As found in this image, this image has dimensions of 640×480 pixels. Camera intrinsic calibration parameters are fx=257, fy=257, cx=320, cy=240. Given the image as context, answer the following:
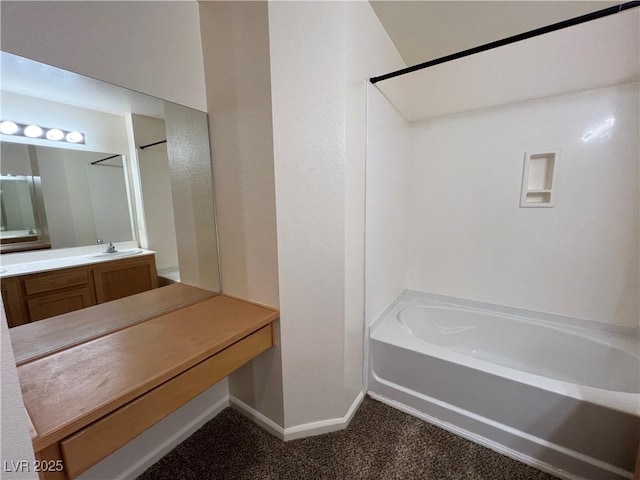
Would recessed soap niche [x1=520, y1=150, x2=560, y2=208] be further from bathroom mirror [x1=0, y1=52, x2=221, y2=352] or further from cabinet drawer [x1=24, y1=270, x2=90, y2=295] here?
cabinet drawer [x1=24, y1=270, x2=90, y2=295]

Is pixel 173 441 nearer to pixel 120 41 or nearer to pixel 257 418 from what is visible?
pixel 257 418

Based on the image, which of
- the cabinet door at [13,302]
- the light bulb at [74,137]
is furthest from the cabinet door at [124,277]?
the light bulb at [74,137]

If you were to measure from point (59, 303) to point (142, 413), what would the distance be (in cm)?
62

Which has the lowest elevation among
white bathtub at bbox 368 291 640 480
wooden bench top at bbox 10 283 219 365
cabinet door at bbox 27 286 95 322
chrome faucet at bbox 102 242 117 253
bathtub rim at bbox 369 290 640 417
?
white bathtub at bbox 368 291 640 480

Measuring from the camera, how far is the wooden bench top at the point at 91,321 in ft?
3.11

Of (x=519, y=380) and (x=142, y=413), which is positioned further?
(x=519, y=380)

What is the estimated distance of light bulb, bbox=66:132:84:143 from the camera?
3.56 ft

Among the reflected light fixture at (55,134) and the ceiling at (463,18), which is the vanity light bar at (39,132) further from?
the ceiling at (463,18)

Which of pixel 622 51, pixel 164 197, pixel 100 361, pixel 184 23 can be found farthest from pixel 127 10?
pixel 622 51

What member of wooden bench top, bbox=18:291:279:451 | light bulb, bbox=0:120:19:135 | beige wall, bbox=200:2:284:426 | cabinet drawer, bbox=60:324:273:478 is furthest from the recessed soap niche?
light bulb, bbox=0:120:19:135

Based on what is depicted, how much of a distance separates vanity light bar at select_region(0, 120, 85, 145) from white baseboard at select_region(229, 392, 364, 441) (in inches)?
64.9

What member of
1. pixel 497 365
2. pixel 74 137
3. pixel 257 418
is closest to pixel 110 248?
pixel 74 137

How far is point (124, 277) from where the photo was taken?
1.24 m

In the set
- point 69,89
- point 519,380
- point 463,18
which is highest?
point 463,18
